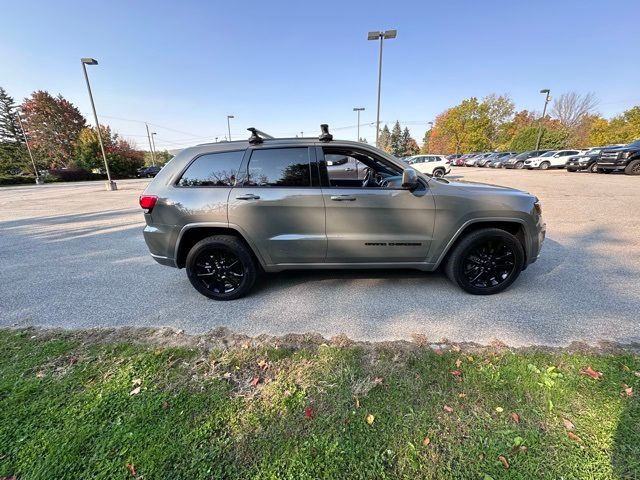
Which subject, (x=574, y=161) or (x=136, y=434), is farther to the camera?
(x=574, y=161)

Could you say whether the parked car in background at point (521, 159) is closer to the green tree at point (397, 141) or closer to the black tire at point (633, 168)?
the black tire at point (633, 168)

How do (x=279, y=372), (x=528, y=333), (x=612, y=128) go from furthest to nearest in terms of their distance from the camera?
(x=612, y=128) < (x=528, y=333) < (x=279, y=372)

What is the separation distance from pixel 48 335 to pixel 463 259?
177 inches

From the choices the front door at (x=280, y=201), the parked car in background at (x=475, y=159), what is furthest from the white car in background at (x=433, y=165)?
the parked car in background at (x=475, y=159)

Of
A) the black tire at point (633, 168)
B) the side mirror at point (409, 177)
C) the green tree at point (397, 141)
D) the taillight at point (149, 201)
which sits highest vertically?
the green tree at point (397, 141)

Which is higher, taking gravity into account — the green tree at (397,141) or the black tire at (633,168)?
the green tree at (397,141)

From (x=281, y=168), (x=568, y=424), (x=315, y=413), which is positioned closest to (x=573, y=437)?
(x=568, y=424)

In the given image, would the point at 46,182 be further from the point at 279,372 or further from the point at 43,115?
the point at 279,372

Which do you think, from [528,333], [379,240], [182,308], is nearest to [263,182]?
[379,240]

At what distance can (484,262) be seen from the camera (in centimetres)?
346

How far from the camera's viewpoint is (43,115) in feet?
142

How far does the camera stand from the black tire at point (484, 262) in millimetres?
3371

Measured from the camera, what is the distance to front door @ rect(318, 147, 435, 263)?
3.26 metres

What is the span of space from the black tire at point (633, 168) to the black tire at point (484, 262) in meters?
19.7
